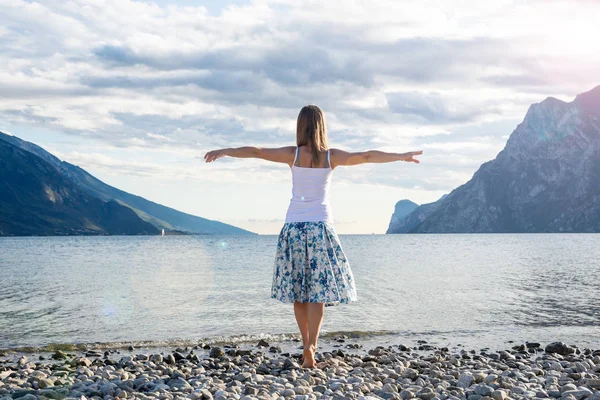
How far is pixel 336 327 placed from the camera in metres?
16.8

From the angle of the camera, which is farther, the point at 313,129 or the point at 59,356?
the point at 59,356

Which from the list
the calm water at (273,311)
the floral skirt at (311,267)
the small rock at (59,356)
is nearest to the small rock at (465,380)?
the floral skirt at (311,267)

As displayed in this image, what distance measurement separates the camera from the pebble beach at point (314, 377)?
310 inches

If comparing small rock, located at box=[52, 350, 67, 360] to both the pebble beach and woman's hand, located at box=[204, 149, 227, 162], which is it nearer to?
the pebble beach

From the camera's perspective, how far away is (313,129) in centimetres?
867

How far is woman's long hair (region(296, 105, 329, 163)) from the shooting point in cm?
860

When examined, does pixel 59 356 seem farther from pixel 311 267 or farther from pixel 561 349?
pixel 561 349

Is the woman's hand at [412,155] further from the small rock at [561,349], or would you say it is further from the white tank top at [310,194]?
the small rock at [561,349]

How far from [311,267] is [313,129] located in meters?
2.00

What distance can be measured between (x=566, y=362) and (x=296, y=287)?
5447 millimetres

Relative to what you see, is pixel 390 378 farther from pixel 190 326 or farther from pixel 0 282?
pixel 0 282

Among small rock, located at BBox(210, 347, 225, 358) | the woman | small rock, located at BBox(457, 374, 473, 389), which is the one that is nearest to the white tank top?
the woman

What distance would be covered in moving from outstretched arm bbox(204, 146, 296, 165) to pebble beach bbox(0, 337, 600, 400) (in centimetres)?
309

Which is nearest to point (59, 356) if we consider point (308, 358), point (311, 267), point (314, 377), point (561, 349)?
point (308, 358)
